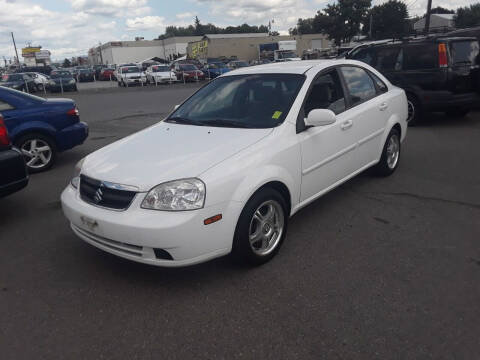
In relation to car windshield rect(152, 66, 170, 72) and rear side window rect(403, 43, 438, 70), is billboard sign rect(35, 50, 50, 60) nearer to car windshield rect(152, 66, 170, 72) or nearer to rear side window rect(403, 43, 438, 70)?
car windshield rect(152, 66, 170, 72)

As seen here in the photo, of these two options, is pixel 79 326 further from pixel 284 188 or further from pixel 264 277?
pixel 284 188

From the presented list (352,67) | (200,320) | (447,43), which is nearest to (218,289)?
(200,320)

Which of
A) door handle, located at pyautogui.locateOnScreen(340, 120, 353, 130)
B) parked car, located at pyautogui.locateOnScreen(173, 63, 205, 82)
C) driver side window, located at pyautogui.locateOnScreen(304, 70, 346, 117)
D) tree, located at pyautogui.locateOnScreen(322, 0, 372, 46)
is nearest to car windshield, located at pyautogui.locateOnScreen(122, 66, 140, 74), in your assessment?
parked car, located at pyautogui.locateOnScreen(173, 63, 205, 82)

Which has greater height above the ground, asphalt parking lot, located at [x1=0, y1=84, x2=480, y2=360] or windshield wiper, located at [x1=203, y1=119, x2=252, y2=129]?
windshield wiper, located at [x1=203, y1=119, x2=252, y2=129]

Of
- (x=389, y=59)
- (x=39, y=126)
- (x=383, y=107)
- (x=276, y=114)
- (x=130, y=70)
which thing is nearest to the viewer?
(x=276, y=114)

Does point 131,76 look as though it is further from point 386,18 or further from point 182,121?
point 386,18

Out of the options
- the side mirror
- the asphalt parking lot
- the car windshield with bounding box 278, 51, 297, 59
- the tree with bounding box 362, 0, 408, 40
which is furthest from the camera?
the tree with bounding box 362, 0, 408, 40

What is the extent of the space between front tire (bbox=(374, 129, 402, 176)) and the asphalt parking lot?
683 millimetres

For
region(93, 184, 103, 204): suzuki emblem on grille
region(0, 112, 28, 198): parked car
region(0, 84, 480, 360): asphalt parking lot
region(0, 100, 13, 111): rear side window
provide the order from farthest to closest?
region(0, 100, 13, 111): rear side window < region(0, 112, 28, 198): parked car < region(93, 184, 103, 204): suzuki emblem on grille < region(0, 84, 480, 360): asphalt parking lot

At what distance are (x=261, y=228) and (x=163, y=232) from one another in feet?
2.95

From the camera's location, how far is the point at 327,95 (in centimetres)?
421

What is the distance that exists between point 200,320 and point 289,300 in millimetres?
655

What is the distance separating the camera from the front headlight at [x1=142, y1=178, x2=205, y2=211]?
2.88 m

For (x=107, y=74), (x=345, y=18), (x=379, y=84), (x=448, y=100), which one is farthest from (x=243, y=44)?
(x=379, y=84)
